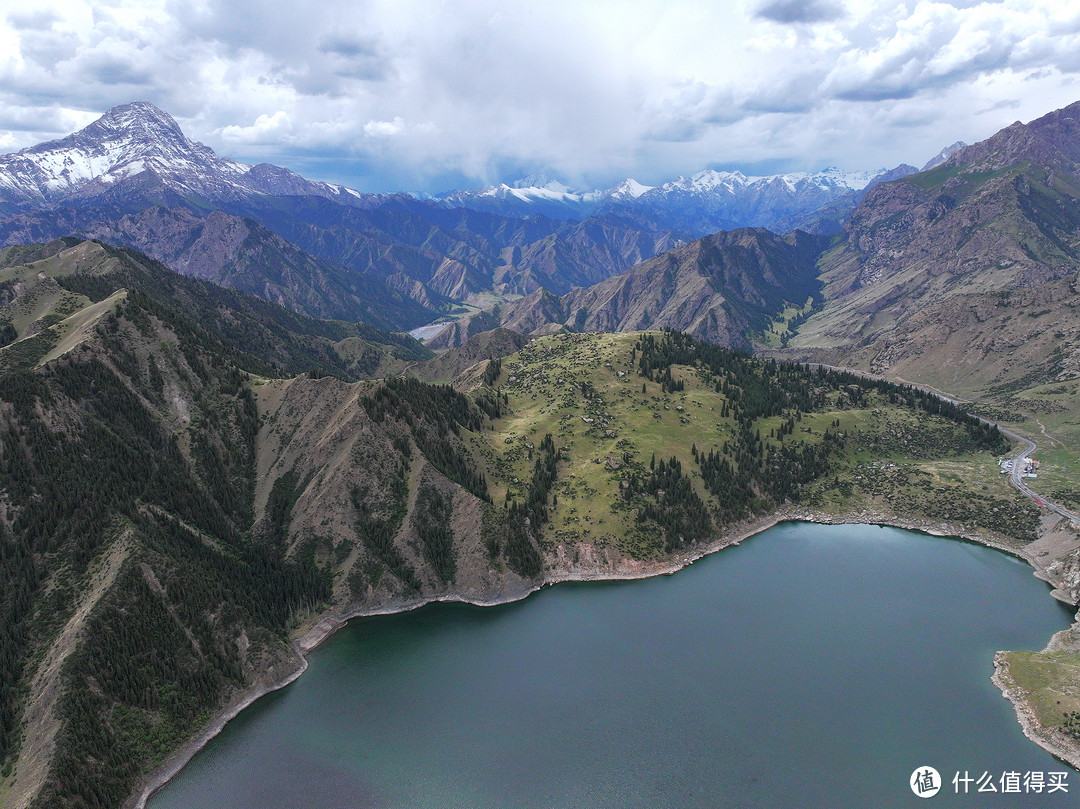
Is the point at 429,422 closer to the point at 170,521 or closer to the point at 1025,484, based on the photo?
the point at 170,521

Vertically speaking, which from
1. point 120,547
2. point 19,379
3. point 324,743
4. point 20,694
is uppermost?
point 19,379

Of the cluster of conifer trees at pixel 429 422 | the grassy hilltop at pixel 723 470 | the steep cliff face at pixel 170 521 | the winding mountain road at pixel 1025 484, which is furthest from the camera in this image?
the cluster of conifer trees at pixel 429 422

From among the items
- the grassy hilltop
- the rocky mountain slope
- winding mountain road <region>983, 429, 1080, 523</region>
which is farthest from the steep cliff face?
winding mountain road <region>983, 429, 1080, 523</region>

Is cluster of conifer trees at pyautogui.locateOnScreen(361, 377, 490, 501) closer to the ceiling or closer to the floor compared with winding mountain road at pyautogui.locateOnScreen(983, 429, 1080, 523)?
closer to the ceiling

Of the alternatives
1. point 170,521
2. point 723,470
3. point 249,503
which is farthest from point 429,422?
point 723,470

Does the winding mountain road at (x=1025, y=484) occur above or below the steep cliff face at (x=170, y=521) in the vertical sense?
below

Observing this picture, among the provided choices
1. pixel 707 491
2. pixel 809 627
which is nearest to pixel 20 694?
pixel 809 627

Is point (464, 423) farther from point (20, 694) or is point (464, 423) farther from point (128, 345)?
point (20, 694)

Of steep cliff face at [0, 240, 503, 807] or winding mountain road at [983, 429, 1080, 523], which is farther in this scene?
winding mountain road at [983, 429, 1080, 523]

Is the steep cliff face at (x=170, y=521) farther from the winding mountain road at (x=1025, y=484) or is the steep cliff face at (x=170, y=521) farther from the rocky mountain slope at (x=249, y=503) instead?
the winding mountain road at (x=1025, y=484)

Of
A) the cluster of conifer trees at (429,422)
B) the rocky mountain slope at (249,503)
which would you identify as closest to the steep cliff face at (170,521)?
the rocky mountain slope at (249,503)

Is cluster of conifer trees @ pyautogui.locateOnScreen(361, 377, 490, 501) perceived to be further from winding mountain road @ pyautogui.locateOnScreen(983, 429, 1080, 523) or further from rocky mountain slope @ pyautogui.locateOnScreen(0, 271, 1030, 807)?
winding mountain road @ pyautogui.locateOnScreen(983, 429, 1080, 523)
